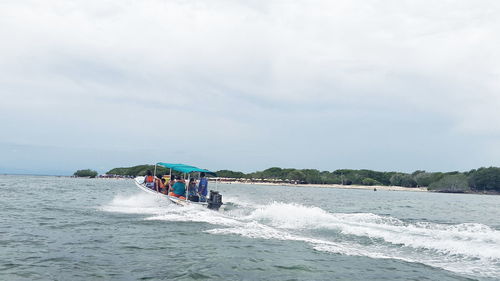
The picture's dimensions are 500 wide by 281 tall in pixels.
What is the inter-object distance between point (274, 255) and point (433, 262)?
15.4 ft

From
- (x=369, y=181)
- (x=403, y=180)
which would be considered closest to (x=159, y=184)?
(x=403, y=180)

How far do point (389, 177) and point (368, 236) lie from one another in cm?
16527

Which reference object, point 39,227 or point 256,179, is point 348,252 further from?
point 256,179

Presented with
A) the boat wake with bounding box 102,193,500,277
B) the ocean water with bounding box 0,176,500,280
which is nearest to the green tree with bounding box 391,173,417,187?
the boat wake with bounding box 102,193,500,277

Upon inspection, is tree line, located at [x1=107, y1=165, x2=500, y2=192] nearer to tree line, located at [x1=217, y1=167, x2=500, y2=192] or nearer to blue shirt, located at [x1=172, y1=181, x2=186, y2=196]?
tree line, located at [x1=217, y1=167, x2=500, y2=192]

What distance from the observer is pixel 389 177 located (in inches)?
6693

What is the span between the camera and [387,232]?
625 inches

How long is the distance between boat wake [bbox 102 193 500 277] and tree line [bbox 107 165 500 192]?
100m

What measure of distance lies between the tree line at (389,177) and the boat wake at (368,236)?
100079 mm

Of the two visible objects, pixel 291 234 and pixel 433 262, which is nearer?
pixel 433 262

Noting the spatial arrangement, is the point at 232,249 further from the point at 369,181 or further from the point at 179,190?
the point at 369,181

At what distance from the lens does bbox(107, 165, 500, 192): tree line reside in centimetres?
13250

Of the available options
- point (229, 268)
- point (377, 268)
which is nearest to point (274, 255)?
point (229, 268)

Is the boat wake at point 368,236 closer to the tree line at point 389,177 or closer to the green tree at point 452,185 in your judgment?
the tree line at point 389,177
